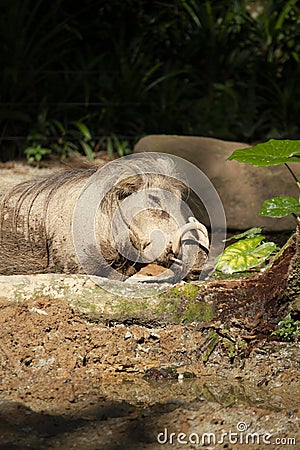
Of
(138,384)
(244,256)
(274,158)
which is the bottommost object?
(138,384)

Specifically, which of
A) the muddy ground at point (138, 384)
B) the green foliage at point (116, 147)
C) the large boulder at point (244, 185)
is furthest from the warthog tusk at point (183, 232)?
the green foliage at point (116, 147)

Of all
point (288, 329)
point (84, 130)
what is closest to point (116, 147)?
point (84, 130)

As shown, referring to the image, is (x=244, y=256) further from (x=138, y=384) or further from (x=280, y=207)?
(x=138, y=384)

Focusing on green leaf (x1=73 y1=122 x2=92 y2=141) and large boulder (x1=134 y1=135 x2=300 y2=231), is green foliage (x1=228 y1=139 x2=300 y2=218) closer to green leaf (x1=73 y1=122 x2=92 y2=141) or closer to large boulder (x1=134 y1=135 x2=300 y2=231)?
large boulder (x1=134 y1=135 x2=300 y2=231)

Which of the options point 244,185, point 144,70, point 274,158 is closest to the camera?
point 274,158

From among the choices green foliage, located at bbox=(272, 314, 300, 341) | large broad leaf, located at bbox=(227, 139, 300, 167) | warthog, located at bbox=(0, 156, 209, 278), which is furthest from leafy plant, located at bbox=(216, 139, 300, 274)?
green foliage, located at bbox=(272, 314, 300, 341)

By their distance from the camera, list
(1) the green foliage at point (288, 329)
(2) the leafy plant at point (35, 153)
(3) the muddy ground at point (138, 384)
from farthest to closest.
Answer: (2) the leafy plant at point (35, 153)
(1) the green foliage at point (288, 329)
(3) the muddy ground at point (138, 384)

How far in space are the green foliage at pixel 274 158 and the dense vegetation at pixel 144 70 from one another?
114 inches

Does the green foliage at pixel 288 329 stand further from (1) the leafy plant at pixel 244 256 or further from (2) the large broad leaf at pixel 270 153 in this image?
(2) the large broad leaf at pixel 270 153

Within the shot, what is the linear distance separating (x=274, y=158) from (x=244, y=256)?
0.39 m

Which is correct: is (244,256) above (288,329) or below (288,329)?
above

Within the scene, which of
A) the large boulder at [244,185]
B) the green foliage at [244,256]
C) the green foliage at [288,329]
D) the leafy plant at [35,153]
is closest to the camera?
the green foliage at [288,329]

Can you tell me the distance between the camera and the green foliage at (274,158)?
2.33 metres

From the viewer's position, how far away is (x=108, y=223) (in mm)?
2523
